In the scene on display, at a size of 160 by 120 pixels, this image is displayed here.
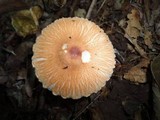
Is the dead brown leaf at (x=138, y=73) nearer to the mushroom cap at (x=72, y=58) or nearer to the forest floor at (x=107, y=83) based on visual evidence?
the forest floor at (x=107, y=83)

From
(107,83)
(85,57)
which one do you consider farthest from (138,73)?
(85,57)

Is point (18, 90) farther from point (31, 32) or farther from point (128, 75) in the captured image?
point (128, 75)

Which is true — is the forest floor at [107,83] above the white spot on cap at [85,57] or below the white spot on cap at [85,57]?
below

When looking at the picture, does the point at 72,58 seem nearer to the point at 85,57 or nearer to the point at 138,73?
the point at 85,57

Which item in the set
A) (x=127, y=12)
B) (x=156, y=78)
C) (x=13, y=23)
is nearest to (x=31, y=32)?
(x=13, y=23)

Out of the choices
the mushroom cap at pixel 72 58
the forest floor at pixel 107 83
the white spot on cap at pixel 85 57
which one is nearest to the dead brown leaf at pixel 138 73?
the forest floor at pixel 107 83

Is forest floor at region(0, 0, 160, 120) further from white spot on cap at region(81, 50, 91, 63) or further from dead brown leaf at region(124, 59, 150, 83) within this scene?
white spot on cap at region(81, 50, 91, 63)
